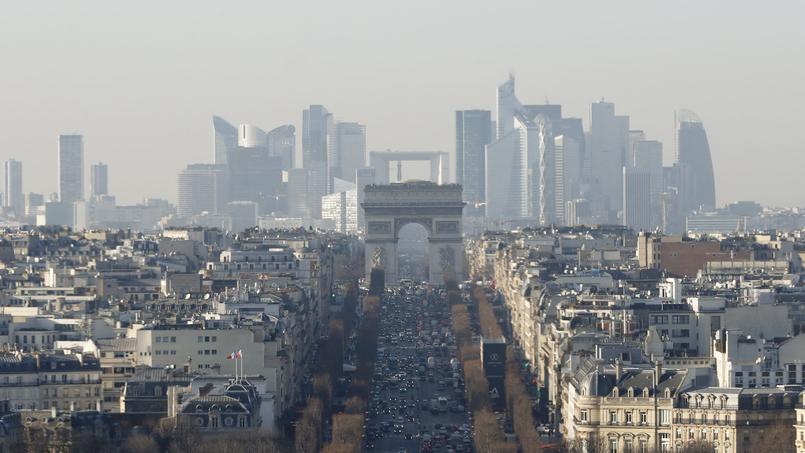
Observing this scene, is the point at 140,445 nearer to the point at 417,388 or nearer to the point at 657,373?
the point at 657,373

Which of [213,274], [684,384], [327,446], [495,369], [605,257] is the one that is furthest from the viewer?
[605,257]

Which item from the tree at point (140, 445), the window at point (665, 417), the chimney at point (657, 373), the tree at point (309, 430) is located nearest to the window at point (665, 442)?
the window at point (665, 417)

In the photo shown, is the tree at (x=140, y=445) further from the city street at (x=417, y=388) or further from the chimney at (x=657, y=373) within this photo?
the chimney at (x=657, y=373)

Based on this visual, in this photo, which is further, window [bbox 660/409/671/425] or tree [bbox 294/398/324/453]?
tree [bbox 294/398/324/453]

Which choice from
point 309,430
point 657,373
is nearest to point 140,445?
point 309,430

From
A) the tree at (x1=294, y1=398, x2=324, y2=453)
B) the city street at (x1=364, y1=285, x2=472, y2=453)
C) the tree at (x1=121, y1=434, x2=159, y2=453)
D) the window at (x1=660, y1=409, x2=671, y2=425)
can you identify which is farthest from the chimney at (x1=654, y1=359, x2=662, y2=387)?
the tree at (x1=121, y1=434, x2=159, y2=453)

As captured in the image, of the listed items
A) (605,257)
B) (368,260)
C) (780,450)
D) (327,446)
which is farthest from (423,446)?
(368,260)

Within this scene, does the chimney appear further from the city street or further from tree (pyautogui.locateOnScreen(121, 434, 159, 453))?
tree (pyautogui.locateOnScreen(121, 434, 159, 453))

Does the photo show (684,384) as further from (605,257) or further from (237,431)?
(605,257)
